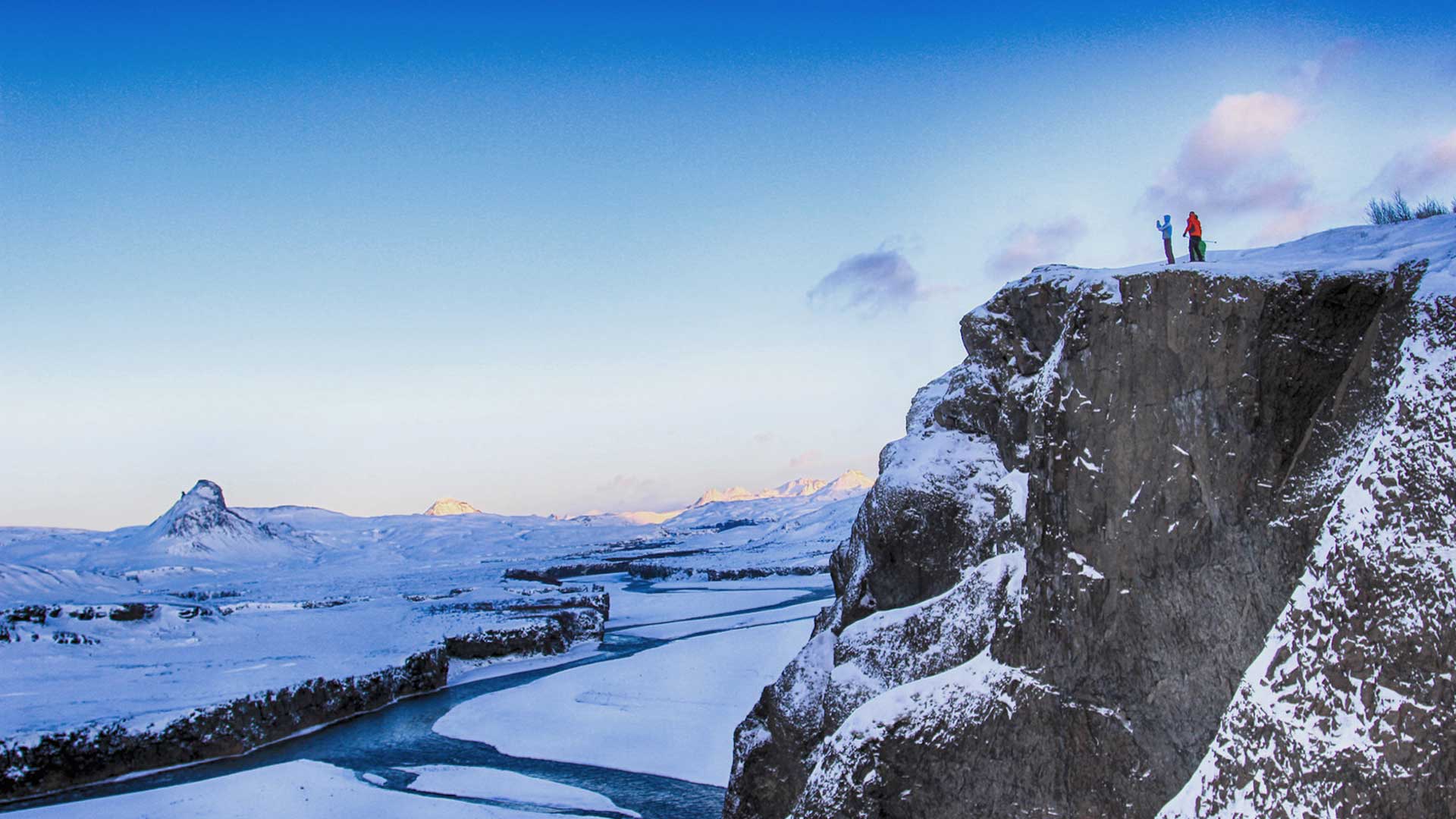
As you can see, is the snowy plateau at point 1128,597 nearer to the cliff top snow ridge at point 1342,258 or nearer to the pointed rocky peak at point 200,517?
the cliff top snow ridge at point 1342,258

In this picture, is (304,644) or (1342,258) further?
(304,644)

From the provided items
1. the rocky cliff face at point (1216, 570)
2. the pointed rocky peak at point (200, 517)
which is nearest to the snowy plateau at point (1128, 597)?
the rocky cliff face at point (1216, 570)

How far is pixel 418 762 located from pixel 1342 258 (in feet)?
72.5

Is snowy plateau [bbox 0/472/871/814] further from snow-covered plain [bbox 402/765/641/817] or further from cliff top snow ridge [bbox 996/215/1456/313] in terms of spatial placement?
cliff top snow ridge [bbox 996/215/1456/313]

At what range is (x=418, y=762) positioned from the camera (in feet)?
75.3

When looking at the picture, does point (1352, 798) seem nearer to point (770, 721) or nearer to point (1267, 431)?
point (1267, 431)

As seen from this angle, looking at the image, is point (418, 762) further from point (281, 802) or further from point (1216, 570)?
point (1216, 570)

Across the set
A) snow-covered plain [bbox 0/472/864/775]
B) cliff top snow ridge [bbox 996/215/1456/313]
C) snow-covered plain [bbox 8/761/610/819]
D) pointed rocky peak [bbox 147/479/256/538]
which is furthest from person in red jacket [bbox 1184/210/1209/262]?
pointed rocky peak [bbox 147/479/256/538]

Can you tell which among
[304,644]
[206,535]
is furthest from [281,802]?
[206,535]

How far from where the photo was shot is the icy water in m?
18.6

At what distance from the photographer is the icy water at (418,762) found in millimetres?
18578

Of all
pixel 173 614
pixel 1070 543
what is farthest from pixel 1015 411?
pixel 173 614

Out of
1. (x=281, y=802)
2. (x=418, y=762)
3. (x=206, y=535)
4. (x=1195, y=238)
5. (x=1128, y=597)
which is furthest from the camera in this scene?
(x=206, y=535)

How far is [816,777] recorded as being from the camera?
9.37 meters
